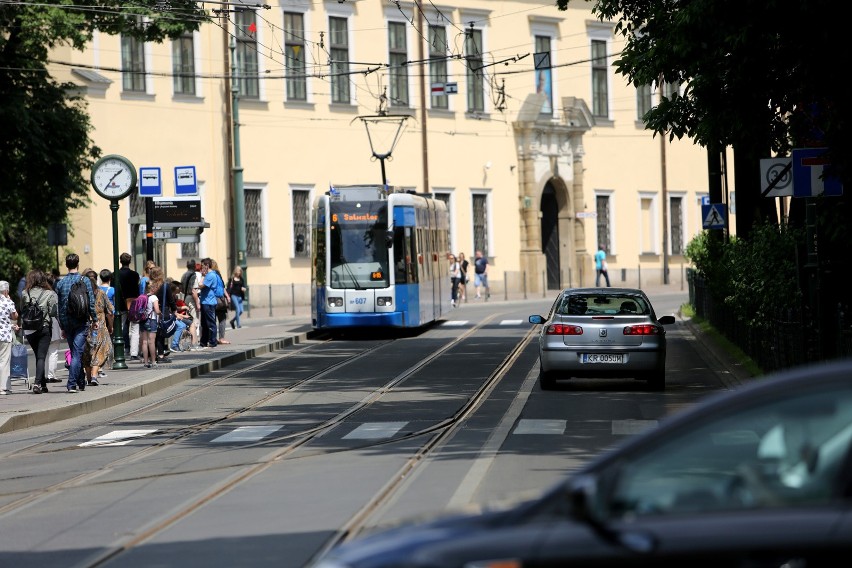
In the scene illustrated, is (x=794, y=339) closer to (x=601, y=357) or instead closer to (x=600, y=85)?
(x=601, y=357)

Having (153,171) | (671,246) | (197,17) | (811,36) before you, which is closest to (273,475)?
(811,36)

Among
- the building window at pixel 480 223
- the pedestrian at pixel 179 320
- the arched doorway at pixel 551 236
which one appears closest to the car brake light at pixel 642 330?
the pedestrian at pixel 179 320

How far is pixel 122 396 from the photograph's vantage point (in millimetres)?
22344

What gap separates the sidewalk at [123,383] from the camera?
19.7m

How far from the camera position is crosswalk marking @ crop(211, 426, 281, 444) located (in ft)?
54.6

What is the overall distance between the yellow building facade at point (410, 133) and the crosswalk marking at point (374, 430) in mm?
25822

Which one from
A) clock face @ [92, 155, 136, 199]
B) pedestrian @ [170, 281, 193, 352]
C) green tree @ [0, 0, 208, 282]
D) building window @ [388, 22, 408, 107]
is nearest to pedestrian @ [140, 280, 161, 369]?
pedestrian @ [170, 281, 193, 352]

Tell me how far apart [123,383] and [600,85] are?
45.3m

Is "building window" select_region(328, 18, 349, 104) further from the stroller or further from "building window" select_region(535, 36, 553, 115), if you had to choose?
the stroller

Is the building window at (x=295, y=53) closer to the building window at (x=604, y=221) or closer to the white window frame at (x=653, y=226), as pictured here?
the building window at (x=604, y=221)

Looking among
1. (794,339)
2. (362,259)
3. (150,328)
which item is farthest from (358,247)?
(794,339)

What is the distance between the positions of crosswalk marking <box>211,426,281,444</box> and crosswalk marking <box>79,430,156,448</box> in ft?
3.13

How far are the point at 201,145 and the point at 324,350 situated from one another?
1906cm

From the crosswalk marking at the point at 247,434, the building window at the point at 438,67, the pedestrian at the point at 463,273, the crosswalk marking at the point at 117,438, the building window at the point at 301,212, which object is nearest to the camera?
the crosswalk marking at the point at 247,434
